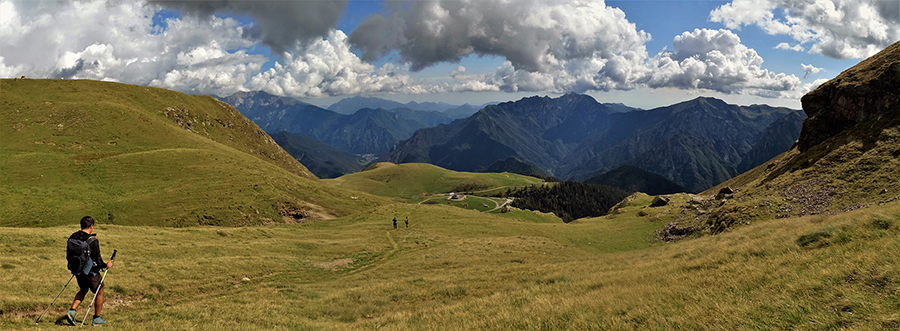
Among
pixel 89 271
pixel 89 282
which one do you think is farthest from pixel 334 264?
pixel 89 271

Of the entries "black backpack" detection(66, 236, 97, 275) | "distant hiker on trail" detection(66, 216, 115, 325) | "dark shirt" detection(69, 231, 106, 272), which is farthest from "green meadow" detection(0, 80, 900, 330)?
"dark shirt" detection(69, 231, 106, 272)

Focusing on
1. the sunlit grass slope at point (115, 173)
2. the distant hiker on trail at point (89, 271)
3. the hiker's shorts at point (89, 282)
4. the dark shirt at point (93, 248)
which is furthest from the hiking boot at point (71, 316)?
the sunlit grass slope at point (115, 173)

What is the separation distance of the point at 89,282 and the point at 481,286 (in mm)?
18342

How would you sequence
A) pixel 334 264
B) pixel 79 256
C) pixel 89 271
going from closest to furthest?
1. pixel 79 256
2. pixel 89 271
3. pixel 334 264

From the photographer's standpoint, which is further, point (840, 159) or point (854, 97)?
point (854, 97)

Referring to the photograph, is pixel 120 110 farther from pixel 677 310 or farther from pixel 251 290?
pixel 677 310

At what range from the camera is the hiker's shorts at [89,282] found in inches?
530

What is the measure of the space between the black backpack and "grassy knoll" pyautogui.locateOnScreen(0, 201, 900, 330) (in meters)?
2.02

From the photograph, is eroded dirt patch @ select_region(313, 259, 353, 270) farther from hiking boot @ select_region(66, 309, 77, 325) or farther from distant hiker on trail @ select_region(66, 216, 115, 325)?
hiking boot @ select_region(66, 309, 77, 325)

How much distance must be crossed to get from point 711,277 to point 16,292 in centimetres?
3055

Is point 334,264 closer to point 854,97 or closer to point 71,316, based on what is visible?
point 71,316

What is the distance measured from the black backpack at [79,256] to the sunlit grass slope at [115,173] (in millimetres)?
47175

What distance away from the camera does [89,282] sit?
535 inches

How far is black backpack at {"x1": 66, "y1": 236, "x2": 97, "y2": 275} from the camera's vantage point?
13000mm
